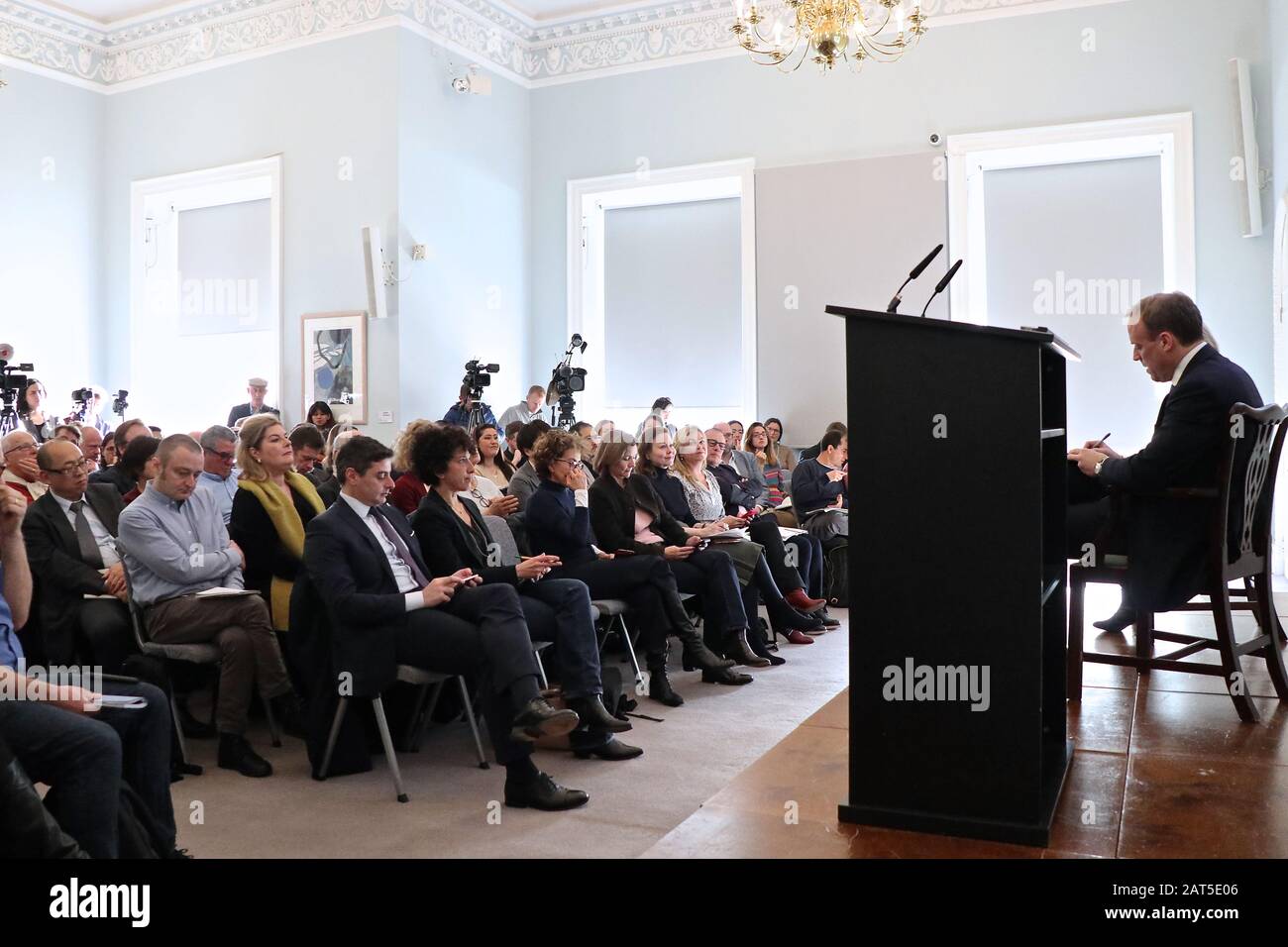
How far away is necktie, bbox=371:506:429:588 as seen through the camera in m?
3.73

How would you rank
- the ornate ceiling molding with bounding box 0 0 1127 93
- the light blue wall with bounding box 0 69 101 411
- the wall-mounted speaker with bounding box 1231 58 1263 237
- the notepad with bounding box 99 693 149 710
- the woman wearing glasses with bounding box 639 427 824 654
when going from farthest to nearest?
the light blue wall with bounding box 0 69 101 411 < the ornate ceiling molding with bounding box 0 0 1127 93 < the wall-mounted speaker with bounding box 1231 58 1263 237 < the woman wearing glasses with bounding box 639 427 824 654 < the notepad with bounding box 99 693 149 710

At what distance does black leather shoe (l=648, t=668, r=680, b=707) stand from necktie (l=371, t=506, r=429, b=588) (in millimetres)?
1285

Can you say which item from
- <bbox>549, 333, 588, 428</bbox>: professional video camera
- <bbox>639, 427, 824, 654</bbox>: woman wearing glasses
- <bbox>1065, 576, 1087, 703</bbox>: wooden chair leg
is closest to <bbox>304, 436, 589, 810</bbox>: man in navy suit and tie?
<bbox>1065, 576, 1087, 703</bbox>: wooden chair leg

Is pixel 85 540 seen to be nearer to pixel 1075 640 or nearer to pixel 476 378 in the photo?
pixel 1075 640

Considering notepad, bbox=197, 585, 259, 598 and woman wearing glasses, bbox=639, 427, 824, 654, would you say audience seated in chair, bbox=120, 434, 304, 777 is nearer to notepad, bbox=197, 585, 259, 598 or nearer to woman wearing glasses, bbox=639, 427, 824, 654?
notepad, bbox=197, 585, 259, 598

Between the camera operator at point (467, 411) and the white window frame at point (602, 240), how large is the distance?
1.89 m

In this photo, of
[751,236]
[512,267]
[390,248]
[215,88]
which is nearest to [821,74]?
[751,236]

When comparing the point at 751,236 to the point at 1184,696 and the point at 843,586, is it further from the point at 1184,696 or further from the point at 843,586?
the point at 1184,696

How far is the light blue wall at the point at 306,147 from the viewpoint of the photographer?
9414 mm

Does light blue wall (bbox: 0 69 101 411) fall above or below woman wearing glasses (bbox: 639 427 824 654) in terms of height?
above

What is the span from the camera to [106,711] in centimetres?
249

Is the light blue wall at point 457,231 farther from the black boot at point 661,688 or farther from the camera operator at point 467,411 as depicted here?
the black boot at point 661,688

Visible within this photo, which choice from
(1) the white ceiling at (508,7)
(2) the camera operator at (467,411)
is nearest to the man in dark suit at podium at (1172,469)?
(2) the camera operator at (467,411)
